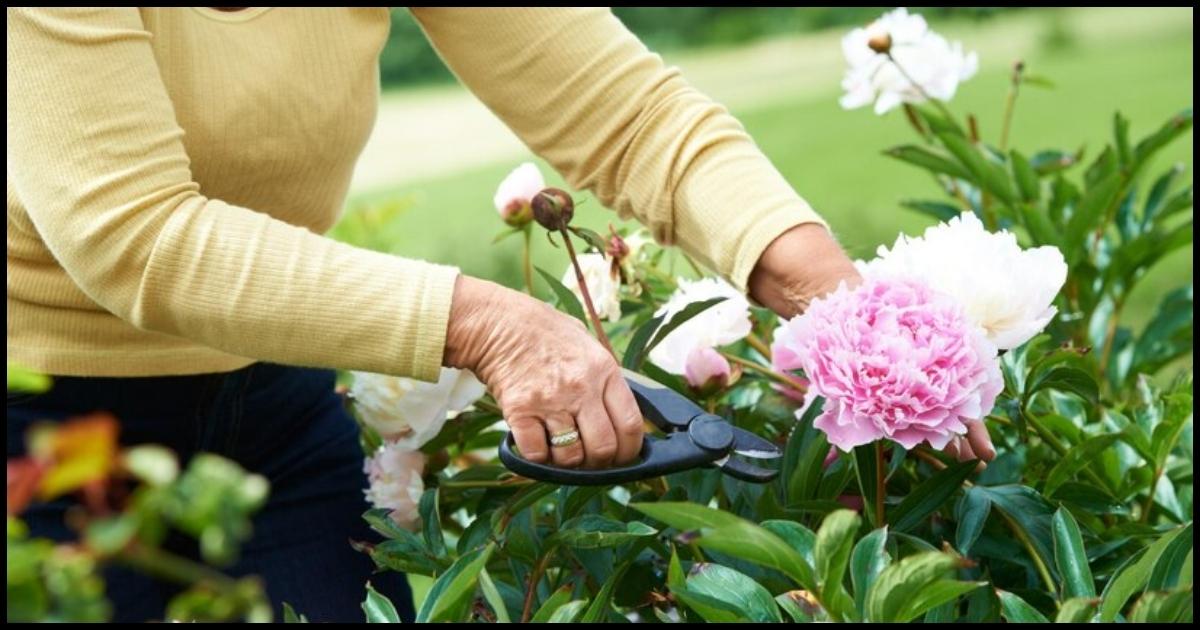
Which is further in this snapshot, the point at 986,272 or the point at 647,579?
the point at 647,579

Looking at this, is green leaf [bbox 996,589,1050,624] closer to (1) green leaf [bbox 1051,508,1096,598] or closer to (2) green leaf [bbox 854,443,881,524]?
(1) green leaf [bbox 1051,508,1096,598]

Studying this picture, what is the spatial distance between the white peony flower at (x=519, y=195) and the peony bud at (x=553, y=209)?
24 cm

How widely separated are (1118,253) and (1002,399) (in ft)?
2.48

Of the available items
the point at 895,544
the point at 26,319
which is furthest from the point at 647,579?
the point at 26,319

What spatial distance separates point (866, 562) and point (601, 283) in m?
0.57

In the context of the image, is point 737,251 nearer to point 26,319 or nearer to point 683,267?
point 26,319

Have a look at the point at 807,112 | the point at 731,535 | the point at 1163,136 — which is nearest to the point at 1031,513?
the point at 731,535

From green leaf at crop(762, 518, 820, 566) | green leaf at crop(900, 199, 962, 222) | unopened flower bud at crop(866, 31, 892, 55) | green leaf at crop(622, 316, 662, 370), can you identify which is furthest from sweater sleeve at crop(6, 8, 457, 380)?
green leaf at crop(900, 199, 962, 222)

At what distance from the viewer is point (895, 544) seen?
124 cm

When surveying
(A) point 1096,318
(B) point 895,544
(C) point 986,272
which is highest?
(C) point 986,272

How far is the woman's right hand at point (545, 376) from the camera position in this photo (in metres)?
1.15

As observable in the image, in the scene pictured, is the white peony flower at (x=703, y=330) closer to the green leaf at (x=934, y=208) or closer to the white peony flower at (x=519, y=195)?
the white peony flower at (x=519, y=195)

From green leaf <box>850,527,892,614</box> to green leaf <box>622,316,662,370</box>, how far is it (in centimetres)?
39

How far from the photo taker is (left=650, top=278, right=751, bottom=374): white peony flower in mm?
1435
